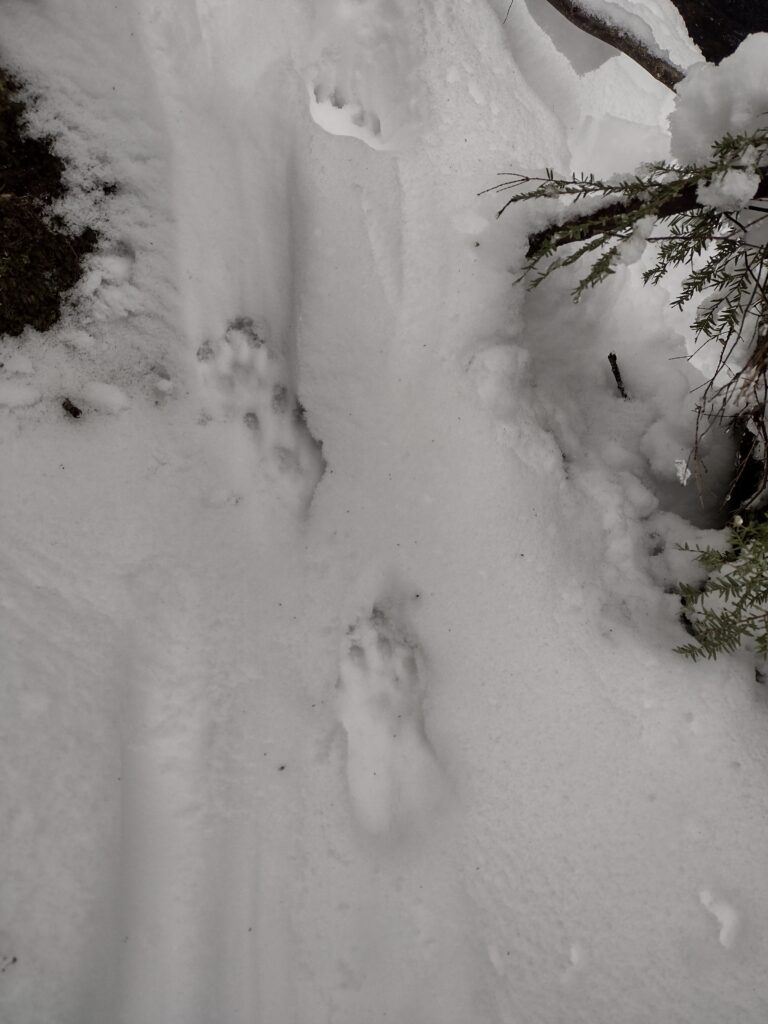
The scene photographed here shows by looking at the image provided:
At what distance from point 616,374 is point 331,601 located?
1.40 metres

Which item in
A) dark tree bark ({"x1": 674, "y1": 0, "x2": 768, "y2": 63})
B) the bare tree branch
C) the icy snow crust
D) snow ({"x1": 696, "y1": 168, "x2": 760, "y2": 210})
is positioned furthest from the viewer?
dark tree bark ({"x1": 674, "y1": 0, "x2": 768, "y2": 63})

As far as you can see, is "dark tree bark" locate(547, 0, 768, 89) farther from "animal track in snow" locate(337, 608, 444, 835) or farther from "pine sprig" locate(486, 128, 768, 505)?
"animal track in snow" locate(337, 608, 444, 835)

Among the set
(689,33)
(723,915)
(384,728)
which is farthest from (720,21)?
(723,915)

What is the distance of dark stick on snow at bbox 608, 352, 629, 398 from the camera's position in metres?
2.36

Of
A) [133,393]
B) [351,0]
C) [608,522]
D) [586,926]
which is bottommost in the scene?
[586,926]

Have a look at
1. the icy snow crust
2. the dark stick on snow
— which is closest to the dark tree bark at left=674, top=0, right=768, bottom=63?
the icy snow crust

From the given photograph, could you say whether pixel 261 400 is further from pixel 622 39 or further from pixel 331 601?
pixel 622 39

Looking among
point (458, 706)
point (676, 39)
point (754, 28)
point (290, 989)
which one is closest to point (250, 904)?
point (290, 989)

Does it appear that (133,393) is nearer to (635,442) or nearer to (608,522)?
(608,522)

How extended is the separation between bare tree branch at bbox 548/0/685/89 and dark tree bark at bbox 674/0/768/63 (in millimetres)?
1899

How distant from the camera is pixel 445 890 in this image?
1.82 m

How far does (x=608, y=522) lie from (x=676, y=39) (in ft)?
10.6

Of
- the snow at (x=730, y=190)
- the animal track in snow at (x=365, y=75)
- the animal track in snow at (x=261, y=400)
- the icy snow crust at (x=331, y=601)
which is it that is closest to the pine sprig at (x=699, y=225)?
the snow at (x=730, y=190)

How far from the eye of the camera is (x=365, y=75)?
2166 millimetres
